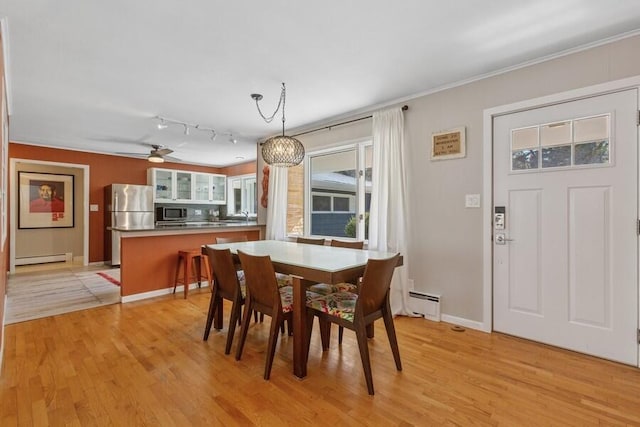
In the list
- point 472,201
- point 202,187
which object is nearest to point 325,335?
point 472,201

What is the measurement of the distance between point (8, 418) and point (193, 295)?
8.18ft

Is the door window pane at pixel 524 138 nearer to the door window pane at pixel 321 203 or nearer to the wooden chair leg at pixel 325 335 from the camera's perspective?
the wooden chair leg at pixel 325 335

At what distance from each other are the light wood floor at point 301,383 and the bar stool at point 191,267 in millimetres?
1237

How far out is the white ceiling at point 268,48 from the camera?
198 cm

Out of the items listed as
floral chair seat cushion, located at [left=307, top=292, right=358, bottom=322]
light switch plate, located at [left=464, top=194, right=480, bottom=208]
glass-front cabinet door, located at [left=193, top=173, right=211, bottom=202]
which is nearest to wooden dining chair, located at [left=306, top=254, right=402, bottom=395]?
floral chair seat cushion, located at [left=307, top=292, right=358, bottom=322]

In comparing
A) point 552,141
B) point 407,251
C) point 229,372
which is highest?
point 552,141

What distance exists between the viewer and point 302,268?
2123 mm

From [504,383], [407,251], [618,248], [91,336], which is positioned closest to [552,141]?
[618,248]

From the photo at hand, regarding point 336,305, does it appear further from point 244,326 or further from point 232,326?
point 232,326

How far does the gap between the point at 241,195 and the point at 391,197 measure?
5.12 m

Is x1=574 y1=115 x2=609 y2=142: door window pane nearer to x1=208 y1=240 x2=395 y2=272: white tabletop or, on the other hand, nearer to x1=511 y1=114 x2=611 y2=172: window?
x1=511 y1=114 x2=611 y2=172: window

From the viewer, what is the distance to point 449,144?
310cm

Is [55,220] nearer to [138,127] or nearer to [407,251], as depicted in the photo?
[138,127]

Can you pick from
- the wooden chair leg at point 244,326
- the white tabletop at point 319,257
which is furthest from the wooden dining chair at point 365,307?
the wooden chair leg at point 244,326
